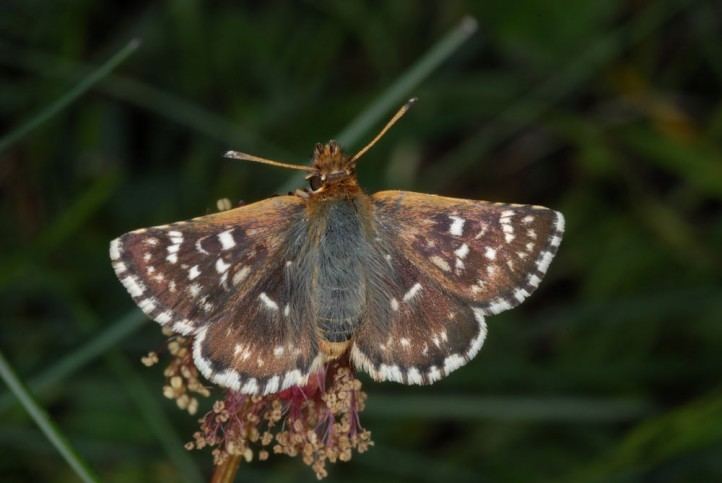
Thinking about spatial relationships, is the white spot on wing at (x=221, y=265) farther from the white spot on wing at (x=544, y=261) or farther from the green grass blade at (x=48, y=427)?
the white spot on wing at (x=544, y=261)

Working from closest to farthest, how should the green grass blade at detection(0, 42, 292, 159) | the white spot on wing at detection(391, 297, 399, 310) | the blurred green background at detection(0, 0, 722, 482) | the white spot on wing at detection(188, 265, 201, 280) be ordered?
1. the white spot on wing at detection(188, 265, 201, 280)
2. the white spot on wing at detection(391, 297, 399, 310)
3. the blurred green background at detection(0, 0, 722, 482)
4. the green grass blade at detection(0, 42, 292, 159)

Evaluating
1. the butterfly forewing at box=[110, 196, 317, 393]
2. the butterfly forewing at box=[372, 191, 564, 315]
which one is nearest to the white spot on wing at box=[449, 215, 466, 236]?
the butterfly forewing at box=[372, 191, 564, 315]

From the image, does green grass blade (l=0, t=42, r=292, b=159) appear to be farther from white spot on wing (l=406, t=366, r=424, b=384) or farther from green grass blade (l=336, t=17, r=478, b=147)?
white spot on wing (l=406, t=366, r=424, b=384)

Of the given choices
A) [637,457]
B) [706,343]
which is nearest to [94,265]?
[637,457]

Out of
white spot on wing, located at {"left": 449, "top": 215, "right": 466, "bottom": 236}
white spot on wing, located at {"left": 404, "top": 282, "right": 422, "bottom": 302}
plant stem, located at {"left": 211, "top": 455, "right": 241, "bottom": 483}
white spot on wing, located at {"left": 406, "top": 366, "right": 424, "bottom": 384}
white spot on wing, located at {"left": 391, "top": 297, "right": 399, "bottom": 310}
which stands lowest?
plant stem, located at {"left": 211, "top": 455, "right": 241, "bottom": 483}

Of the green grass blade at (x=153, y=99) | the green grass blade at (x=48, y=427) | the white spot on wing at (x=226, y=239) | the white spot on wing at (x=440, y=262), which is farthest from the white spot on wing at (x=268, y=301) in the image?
the green grass blade at (x=153, y=99)

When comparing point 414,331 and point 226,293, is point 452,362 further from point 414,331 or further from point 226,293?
point 226,293

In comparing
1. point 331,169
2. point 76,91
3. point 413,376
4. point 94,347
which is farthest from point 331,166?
point 94,347
